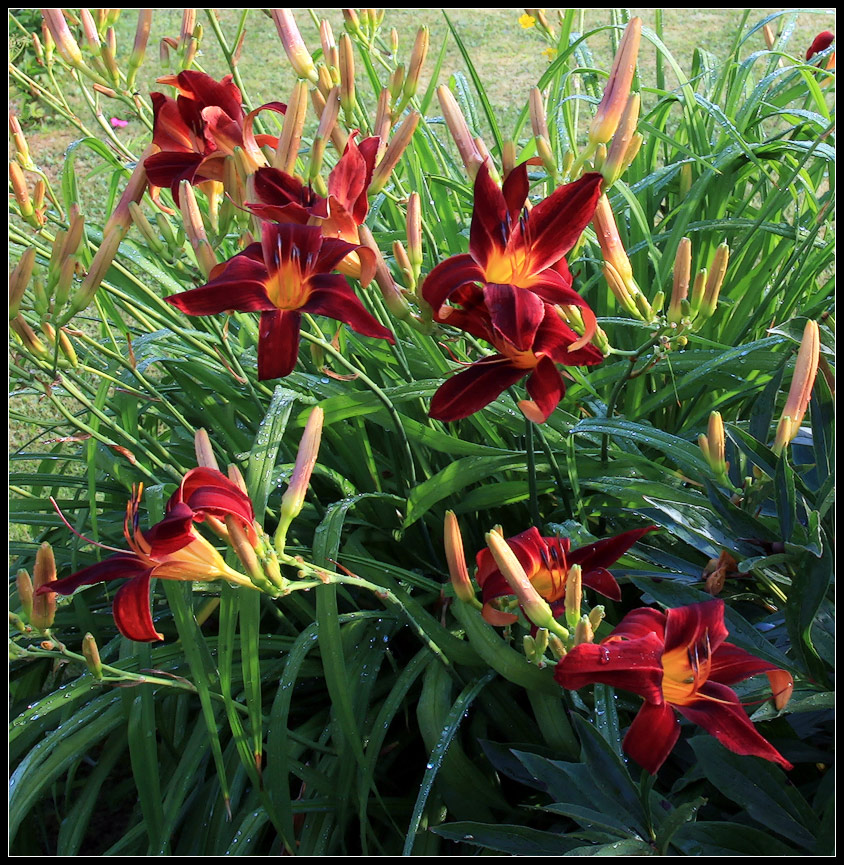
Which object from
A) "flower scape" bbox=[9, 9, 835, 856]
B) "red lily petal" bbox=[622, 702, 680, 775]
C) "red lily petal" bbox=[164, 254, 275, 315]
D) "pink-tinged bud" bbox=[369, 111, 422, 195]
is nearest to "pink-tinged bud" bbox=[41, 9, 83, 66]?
"flower scape" bbox=[9, 9, 835, 856]

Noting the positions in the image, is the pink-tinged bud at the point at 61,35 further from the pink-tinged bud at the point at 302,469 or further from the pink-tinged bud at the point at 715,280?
the pink-tinged bud at the point at 715,280

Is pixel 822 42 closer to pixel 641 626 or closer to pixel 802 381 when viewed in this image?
pixel 802 381

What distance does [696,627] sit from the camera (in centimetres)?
81

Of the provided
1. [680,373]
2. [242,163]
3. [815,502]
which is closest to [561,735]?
[815,502]

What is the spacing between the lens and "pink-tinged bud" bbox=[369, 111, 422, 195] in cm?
105

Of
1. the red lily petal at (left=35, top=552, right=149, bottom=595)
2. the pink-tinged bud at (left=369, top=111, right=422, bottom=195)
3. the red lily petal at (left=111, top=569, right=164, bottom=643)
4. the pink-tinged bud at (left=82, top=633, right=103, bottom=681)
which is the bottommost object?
the pink-tinged bud at (left=82, top=633, right=103, bottom=681)

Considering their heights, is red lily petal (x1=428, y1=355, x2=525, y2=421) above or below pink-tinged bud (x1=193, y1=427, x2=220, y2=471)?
above

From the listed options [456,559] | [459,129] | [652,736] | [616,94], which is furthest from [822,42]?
[652,736]

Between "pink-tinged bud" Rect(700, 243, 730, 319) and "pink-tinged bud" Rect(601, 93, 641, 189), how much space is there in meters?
0.15

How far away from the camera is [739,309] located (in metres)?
1.64

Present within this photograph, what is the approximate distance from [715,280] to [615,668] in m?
0.49

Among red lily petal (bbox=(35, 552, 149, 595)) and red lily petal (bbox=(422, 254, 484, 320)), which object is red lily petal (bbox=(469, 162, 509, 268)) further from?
red lily petal (bbox=(35, 552, 149, 595))

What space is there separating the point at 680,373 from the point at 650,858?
88 centimetres

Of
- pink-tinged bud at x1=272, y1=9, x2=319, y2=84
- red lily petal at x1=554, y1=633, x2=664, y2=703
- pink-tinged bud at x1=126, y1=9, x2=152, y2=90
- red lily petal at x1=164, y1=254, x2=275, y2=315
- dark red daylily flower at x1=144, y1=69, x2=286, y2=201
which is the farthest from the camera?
pink-tinged bud at x1=126, y1=9, x2=152, y2=90
